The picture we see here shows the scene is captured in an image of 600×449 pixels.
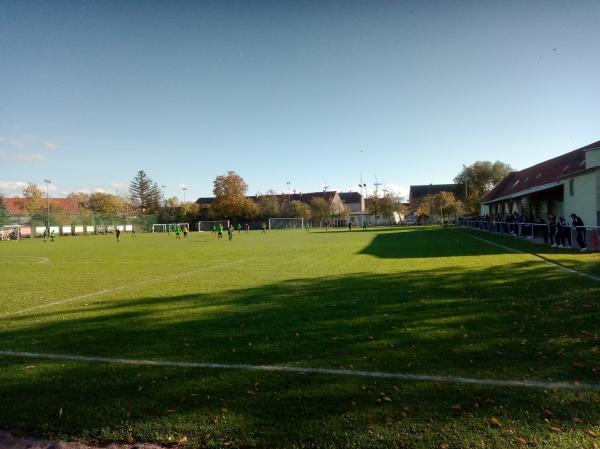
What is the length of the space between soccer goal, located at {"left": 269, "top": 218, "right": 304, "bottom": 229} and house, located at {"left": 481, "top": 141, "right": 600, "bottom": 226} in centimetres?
4161

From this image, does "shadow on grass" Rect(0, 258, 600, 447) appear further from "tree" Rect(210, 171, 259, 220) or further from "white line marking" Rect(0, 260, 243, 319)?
"tree" Rect(210, 171, 259, 220)

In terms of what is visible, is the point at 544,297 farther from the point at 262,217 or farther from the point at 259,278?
the point at 262,217

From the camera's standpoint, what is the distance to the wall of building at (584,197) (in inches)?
832

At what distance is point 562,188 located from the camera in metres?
27.8

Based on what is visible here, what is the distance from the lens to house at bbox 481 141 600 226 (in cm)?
2173

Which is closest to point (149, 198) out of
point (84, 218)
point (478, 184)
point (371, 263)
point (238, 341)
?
point (84, 218)

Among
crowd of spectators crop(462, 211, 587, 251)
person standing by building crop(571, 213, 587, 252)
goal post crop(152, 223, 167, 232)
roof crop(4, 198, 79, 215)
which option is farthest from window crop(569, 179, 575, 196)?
roof crop(4, 198, 79, 215)

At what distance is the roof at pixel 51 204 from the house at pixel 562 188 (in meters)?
85.3

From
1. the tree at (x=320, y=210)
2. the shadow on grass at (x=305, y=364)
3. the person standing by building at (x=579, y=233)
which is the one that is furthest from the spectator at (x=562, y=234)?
the tree at (x=320, y=210)

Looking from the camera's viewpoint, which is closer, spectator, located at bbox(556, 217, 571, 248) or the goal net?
spectator, located at bbox(556, 217, 571, 248)

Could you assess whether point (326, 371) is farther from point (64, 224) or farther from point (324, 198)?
point (324, 198)

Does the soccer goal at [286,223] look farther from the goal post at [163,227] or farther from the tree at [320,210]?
the goal post at [163,227]

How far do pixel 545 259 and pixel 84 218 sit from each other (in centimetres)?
7763

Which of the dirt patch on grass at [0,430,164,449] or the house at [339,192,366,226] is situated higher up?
the house at [339,192,366,226]
